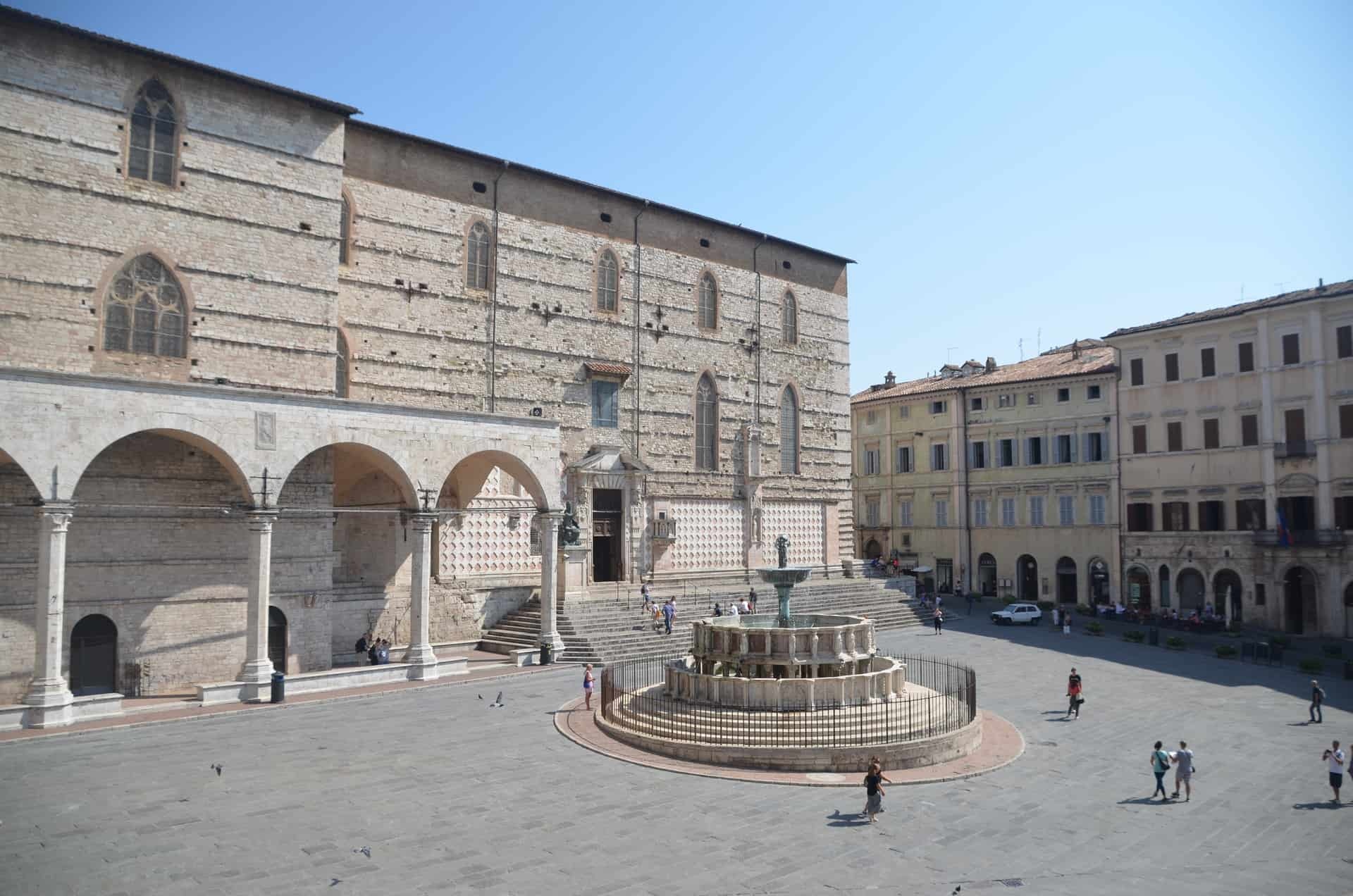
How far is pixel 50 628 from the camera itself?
18984 millimetres

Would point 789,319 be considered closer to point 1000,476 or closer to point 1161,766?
point 1000,476

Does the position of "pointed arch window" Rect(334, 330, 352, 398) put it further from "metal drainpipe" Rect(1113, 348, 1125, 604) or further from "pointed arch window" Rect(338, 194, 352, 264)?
"metal drainpipe" Rect(1113, 348, 1125, 604)

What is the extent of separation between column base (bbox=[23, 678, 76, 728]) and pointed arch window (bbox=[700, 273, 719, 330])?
1023 inches

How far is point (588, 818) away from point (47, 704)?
1251cm

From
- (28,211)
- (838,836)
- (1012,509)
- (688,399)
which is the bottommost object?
(838,836)

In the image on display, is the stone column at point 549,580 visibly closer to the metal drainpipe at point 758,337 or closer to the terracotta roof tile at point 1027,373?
the metal drainpipe at point 758,337

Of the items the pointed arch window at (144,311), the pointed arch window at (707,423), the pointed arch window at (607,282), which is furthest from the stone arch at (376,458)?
the pointed arch window at (707,423)

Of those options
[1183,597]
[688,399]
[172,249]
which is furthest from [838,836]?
[1183,597]

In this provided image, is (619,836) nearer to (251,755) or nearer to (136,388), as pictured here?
(251,755)

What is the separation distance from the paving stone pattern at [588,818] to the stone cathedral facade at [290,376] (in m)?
5.11

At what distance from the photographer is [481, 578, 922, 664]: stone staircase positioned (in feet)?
93.5

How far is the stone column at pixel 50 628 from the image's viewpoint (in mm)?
18578

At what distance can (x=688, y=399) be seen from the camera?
37.6 m

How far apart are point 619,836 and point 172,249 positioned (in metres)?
19.3
